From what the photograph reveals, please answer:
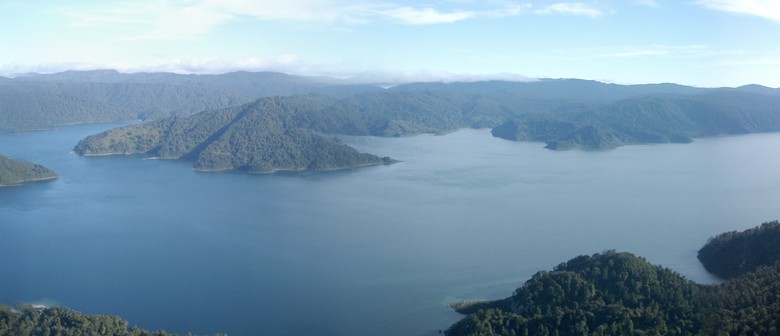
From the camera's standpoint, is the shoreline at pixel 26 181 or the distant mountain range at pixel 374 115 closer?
the shoreline at pixel 26 181

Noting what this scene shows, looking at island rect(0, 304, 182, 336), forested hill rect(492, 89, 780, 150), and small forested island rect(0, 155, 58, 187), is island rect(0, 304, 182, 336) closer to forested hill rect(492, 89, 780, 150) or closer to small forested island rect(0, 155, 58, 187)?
small forested island rect(0, 155, 58, 187)

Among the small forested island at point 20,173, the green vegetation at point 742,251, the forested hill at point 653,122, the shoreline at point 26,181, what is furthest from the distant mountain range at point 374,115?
the green vegetation at point 742,251

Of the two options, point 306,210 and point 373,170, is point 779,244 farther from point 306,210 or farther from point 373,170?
point 373,170

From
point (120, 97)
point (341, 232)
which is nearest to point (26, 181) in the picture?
point (341, 232)

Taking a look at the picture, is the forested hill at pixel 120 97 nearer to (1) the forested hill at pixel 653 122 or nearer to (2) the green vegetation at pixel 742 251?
(1) the forested hill at pixel 653 122

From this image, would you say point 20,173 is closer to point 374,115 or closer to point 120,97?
point 374,115

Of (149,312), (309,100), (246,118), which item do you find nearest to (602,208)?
(149,312)
